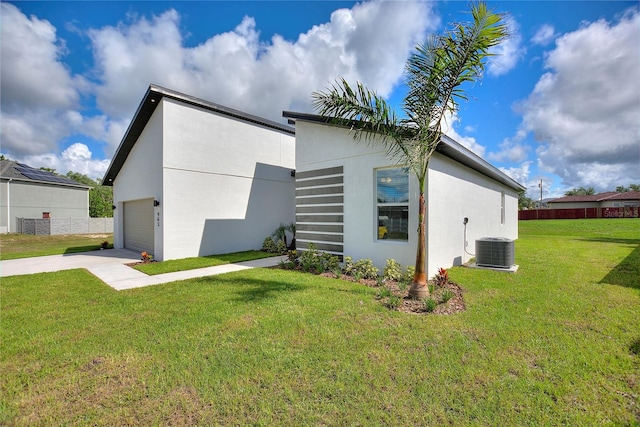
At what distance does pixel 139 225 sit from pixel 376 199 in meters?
11.3

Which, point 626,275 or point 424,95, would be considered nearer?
point 424,95

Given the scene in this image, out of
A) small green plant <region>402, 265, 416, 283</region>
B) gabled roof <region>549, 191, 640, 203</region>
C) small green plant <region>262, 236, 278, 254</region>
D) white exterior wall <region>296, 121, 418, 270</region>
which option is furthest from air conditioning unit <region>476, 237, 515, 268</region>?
gabled roof <region>549, 191, 640, 203</region>

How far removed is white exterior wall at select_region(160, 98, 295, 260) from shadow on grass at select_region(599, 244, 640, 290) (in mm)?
11254

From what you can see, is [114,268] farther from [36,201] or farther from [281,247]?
[36,201]

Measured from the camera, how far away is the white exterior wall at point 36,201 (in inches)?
862

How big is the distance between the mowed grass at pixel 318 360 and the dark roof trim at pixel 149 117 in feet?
24.5

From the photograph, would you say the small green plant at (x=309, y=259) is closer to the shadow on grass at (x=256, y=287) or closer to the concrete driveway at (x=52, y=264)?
the shadow on grass at (x=256, y=287)

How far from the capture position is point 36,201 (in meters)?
23.8

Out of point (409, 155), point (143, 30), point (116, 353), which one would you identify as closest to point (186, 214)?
point (143, 30)

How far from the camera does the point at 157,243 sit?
1011 centimetres

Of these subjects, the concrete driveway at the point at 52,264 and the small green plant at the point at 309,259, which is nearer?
the small green plant at the point at 309,259

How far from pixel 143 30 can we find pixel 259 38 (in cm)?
389

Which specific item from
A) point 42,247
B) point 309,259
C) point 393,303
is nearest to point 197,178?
point 309,259

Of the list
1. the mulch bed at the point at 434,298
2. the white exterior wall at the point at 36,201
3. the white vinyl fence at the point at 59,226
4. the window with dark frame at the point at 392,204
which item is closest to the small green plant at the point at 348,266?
the mulch bed at the point at 434,298
